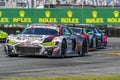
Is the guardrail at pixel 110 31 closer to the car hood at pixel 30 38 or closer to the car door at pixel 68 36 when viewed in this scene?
the car door at pixel 68 36

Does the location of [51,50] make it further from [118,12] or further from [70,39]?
[118,12]

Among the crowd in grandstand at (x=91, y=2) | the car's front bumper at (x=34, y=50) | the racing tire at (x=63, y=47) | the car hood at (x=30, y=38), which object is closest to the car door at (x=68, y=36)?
the racing tire at (x=63, y=47)

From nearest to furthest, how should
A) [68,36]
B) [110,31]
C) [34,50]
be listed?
[34,50], [68,36], [110,31]

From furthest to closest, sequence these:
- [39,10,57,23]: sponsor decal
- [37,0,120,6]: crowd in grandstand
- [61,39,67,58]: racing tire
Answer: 1. [37,0,120,6]: crowd in grandstand
2. [39,10,57,23]: sponsor decal
3. [61,39,67,58]: racing tire

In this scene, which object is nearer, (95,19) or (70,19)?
(95,19)

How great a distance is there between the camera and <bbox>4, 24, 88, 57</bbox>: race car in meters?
17.5

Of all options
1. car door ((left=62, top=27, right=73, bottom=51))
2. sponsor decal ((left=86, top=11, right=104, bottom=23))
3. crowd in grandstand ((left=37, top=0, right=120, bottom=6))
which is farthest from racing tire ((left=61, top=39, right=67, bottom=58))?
crowd in grandstand ((left=37, top=0, right=120, bottom=6))

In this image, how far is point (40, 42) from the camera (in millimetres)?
17438

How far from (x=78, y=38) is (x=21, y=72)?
25.9ft

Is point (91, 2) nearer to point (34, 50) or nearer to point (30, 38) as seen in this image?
point (30, 38)

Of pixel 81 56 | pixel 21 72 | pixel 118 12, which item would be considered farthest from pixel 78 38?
pixel 118 12

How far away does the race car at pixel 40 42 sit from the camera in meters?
17.5

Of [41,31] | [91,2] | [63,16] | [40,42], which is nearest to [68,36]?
[41,31]

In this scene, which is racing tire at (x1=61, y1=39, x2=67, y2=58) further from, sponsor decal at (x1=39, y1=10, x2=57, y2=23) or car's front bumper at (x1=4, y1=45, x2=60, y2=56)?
sponsor decal at (x1=39, y1=10, x2=57, y2=23)
